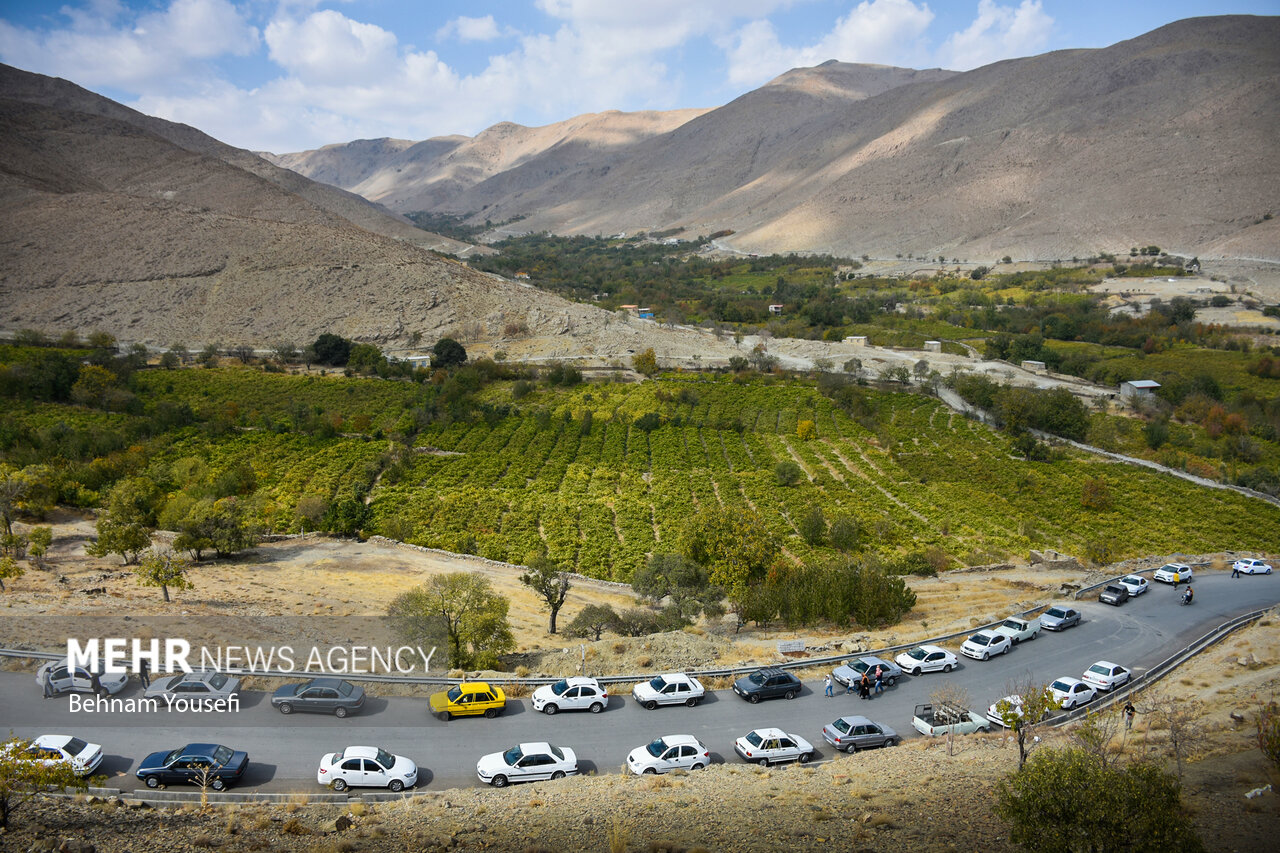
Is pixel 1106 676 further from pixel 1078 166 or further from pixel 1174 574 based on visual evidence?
pixel 1078 166

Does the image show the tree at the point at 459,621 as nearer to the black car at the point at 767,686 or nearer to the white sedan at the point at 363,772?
the white sedan at the point at 363,772

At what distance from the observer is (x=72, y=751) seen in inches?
537

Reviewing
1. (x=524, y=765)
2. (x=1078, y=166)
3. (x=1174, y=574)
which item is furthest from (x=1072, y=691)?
(x=1078, y=166)

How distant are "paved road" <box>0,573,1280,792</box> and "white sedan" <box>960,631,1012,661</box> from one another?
312 millimetres

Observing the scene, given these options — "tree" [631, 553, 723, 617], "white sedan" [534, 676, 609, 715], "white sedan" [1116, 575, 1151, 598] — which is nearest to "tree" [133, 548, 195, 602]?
"white sedan" [534, 676, 609, 715]

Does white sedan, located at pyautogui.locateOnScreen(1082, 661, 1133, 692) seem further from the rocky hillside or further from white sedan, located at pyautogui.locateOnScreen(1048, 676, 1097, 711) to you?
the rocky hillside

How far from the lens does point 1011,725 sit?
45.1 ft

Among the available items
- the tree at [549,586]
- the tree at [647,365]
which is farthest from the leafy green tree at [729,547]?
the tree at [647,365]

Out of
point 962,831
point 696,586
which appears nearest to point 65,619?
point 696,586

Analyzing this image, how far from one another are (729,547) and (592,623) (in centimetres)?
736

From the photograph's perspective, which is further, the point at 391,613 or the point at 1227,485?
the point at 1227,485

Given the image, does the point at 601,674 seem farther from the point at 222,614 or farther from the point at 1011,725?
the point at 222,614

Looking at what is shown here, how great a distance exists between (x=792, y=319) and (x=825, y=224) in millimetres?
81664

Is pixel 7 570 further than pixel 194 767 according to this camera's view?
Yes
